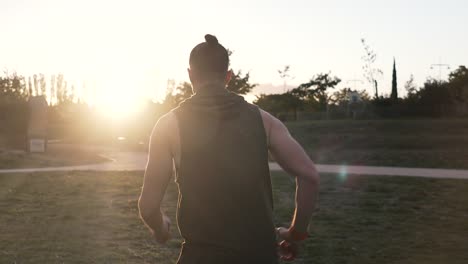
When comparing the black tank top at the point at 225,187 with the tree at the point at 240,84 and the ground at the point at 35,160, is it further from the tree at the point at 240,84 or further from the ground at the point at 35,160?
the tree at the point at 240,84

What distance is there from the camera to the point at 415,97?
45219 mm

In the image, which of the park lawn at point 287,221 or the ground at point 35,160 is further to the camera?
the ground at point 35,160

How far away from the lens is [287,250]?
2979 millimetres

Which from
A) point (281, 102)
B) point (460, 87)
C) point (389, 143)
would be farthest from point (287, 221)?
point (281, 102)

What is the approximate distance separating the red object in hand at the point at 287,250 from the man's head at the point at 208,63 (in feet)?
2.48

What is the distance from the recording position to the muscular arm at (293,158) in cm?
276

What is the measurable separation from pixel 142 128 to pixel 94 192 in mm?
33684

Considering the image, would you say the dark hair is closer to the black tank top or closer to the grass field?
the black tank top

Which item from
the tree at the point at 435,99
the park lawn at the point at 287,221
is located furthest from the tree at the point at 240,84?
the park lawn at the point at 287,221

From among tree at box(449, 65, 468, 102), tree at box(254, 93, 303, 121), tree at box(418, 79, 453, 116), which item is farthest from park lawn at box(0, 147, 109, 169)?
tree at box(254, 93, 303, 121)

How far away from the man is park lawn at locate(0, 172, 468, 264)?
4518 millimetres

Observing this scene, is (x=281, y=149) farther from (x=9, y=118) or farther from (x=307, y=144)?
(x=9, y=118)

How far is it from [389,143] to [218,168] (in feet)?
82.6

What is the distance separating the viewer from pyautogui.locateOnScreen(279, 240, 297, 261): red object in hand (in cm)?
297
